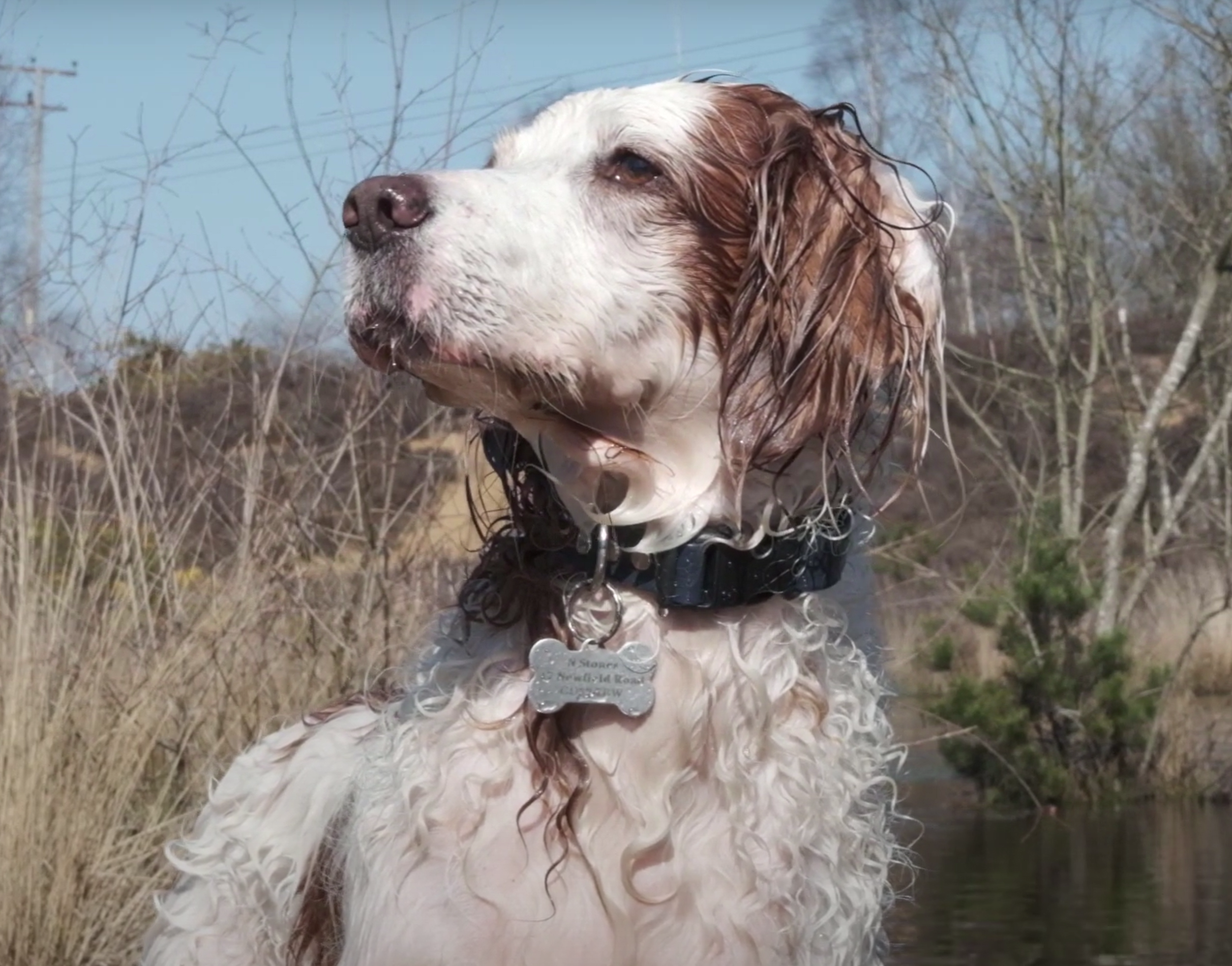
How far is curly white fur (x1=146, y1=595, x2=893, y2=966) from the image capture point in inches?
105

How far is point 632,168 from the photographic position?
280 cm

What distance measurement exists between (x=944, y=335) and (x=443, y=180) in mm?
830

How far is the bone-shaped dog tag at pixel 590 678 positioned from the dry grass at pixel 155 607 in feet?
6.74

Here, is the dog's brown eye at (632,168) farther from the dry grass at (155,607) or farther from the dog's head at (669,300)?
the dry grass at (155,607)

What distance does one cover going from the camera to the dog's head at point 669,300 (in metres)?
2.59

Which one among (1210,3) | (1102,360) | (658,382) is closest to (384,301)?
(658,382)

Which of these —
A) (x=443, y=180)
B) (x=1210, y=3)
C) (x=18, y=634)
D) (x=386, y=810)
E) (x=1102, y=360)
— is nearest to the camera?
(x=443, y=180)

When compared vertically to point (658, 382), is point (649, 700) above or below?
below

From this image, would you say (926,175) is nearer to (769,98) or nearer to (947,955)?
(769,98)

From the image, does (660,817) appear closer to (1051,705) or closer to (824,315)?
(824,315)

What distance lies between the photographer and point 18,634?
460 cm

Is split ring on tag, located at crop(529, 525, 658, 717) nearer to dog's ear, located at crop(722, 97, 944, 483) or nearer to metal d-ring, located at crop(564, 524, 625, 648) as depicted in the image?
metal d-ring, located at crop(564, 524, 625, 648)

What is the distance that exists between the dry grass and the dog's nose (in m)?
2.26

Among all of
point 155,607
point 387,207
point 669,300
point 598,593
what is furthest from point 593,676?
point 155,607
